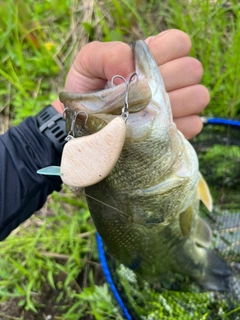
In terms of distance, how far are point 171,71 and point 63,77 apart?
58.2 inches

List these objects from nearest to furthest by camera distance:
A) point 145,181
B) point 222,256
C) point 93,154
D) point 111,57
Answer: point 93,154, point 145,181, point 111,57, point 222,256

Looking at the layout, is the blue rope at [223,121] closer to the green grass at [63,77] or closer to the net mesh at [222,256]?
the net mesh at [222,256]

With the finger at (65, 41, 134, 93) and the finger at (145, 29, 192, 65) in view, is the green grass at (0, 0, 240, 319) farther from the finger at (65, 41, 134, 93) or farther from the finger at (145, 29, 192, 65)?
the finger at (65, 41, 134, 93)

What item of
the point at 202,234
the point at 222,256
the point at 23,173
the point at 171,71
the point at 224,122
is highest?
the point at 171,71

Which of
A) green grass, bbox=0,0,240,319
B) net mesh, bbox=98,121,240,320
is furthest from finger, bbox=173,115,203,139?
green grass, bbox=0,0,240,319

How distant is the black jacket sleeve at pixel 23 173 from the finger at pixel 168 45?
2.56 ft

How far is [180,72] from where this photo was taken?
1.60 meters

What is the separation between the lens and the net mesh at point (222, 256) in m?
2.02

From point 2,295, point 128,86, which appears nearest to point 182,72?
point 128,86

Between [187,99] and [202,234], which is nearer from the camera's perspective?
[187,99]

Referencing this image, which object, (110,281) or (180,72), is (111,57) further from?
(110,281)

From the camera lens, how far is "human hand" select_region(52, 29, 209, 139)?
1474 millimetres

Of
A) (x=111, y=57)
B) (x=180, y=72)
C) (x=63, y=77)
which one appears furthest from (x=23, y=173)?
(x=63, y=77)

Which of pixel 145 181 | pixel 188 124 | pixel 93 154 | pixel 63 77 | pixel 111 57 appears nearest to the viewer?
pixel 93 154
